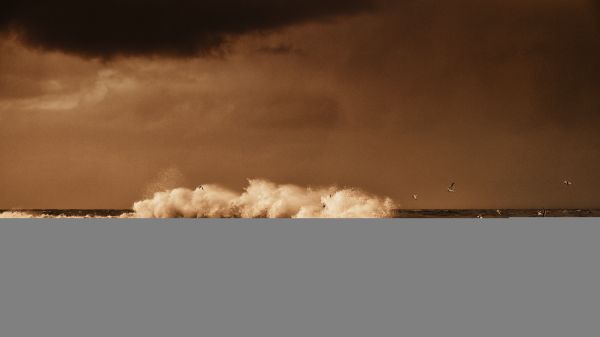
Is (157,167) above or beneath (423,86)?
beneath

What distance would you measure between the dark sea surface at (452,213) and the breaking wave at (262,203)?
347mm

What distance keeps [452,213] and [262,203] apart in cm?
382

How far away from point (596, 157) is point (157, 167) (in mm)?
9064

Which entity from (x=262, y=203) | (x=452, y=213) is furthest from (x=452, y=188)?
(x=262, y=203)

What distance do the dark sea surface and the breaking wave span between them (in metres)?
0.35

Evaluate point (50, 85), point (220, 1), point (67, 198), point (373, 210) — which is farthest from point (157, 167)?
point (373, 210)

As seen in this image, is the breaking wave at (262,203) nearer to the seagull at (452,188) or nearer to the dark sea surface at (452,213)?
the dark sea surface at (452,213)

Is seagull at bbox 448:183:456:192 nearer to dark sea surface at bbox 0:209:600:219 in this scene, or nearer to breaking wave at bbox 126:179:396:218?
dark sea surface at bbox 0:209:600:219

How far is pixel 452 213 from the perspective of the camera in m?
13.1

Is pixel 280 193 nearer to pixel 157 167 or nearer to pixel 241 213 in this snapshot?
pixel 241 213

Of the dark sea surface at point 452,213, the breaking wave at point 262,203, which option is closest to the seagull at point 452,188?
the dark sea surface at point 452,213

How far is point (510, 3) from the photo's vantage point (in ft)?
44.3

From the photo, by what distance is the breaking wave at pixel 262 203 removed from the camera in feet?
42.7

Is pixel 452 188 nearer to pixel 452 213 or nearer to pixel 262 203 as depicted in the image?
pixel 452 213
